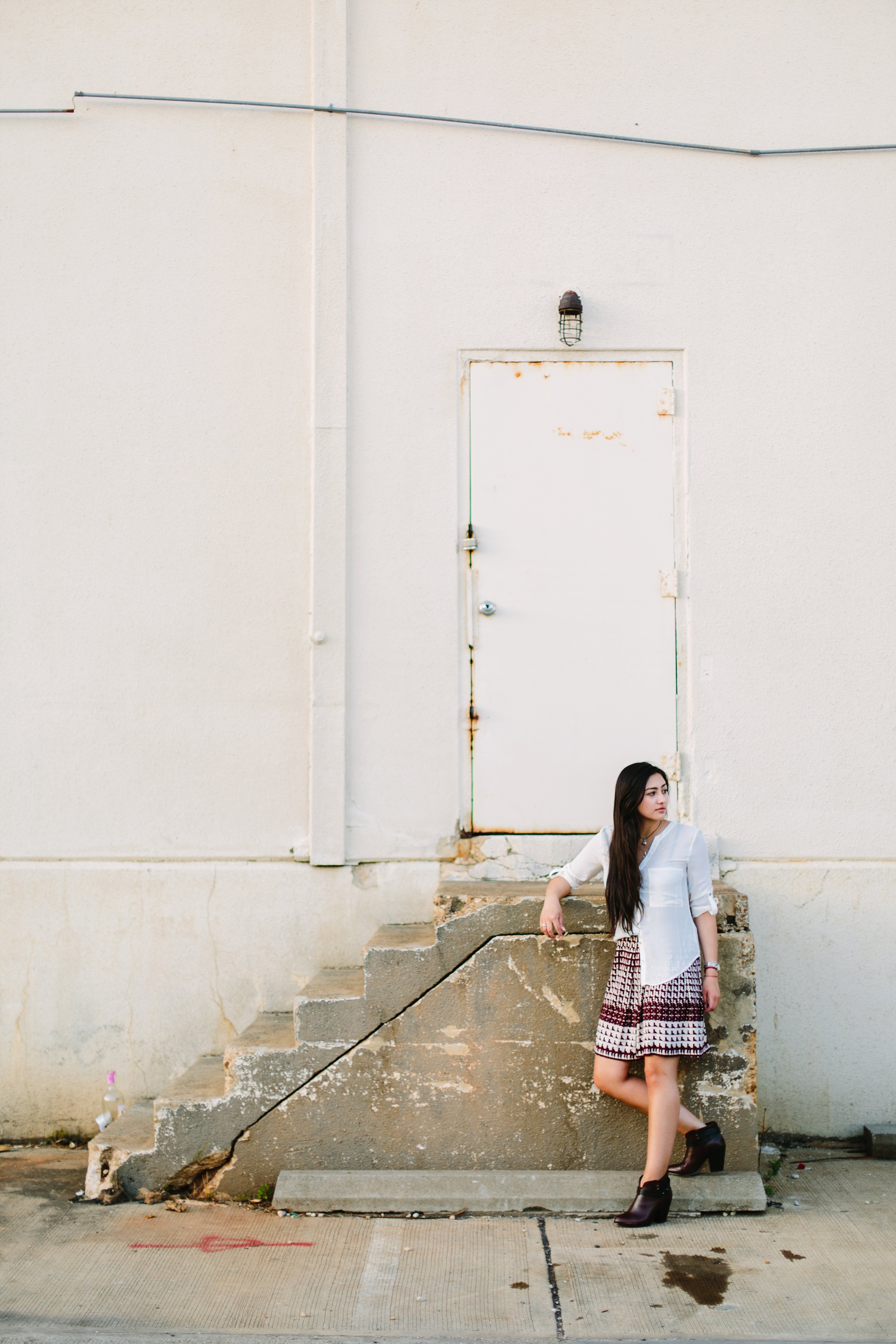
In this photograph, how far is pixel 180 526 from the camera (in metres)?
4.90

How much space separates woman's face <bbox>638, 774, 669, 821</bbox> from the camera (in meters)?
3.83

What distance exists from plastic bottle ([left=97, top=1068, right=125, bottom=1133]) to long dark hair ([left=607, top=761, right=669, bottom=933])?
2.54m

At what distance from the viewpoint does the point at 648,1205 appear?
12.4 feet

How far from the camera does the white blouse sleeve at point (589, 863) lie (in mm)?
3938

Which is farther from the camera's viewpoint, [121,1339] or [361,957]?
[361,957]

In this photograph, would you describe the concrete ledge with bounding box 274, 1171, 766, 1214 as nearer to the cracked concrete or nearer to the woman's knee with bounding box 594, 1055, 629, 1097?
the cracked concrete

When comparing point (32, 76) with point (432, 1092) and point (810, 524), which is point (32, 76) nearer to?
point (810, 524)

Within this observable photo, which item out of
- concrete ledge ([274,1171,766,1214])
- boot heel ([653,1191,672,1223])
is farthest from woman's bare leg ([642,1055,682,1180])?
concrete ledge ([274,1171,766,1214])

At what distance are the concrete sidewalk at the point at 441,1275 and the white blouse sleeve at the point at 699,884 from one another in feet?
3.84

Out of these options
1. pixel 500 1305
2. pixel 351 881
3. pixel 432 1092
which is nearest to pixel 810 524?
pixel 351 881

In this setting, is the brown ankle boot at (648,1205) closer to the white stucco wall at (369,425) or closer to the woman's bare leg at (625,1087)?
the woman's bare leg at (625,1087)

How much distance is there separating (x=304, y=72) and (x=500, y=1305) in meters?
5.26

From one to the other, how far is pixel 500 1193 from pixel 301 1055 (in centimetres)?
94

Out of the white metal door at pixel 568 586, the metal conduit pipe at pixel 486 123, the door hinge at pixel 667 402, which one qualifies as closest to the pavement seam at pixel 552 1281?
the white metal door at pixel 568 586
